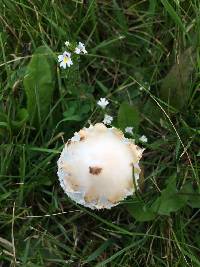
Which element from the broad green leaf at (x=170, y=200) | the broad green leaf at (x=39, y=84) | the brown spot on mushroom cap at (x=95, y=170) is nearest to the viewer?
the brown spot on mushroom cap at (x=95, y=170)

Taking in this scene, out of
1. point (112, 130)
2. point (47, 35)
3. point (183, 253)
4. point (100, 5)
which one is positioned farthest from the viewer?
point (100, 5)

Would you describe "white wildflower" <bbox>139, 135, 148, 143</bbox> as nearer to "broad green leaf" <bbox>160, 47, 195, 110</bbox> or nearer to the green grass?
the green grass

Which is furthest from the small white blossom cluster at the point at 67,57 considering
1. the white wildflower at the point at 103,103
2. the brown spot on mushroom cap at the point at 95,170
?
the brown spot on mushroom cap at the point at 95,170

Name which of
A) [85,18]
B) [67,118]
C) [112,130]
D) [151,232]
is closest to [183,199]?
[151,232]

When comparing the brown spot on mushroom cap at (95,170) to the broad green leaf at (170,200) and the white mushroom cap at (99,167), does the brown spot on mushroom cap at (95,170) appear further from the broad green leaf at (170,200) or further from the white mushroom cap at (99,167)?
the broad green leaf at (170,200)

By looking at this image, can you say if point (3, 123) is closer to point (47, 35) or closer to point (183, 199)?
point (47, 35)

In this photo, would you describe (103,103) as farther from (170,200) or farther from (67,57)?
(170,200)

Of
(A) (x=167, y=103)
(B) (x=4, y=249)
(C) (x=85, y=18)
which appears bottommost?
(B) (x=4, y=249)
